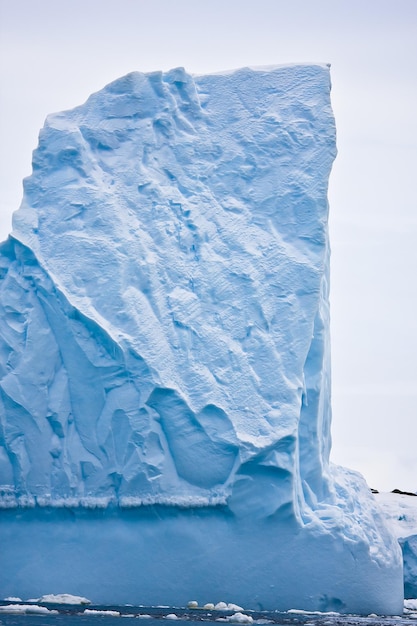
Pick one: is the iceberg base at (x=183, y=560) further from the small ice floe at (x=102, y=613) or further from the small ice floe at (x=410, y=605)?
the small ice floe at (x=410, y=605)

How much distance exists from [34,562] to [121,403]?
2.39 meters

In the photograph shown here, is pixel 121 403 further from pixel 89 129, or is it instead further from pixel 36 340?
pixel 89 129

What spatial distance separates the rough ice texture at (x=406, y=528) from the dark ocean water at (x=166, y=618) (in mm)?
4085

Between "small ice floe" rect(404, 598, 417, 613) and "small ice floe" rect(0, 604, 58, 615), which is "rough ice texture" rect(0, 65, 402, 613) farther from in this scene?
"small ice floe" rect(404, 598, 417, 613)

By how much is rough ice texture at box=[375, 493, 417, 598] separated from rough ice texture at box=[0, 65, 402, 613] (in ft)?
9.15

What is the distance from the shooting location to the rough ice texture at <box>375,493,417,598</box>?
2397 centimetres

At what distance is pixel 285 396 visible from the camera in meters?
20.0

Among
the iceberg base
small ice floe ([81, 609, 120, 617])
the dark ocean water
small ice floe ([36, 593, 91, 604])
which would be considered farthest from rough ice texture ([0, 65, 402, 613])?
small ice floe ([81, 609, 120, 617])

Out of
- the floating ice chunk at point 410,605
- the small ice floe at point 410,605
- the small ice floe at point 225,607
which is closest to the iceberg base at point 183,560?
the small ice floe at point 225,607

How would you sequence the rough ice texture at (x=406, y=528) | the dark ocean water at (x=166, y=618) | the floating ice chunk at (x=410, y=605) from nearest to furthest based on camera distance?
the dark ocean water at (x=166, y=618)
the floating ice chunk at (x=410, y=605)
the rough ice texture at (x=406, y=528)

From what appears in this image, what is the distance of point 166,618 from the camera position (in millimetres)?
18016

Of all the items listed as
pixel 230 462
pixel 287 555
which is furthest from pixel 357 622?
pixel 230 462

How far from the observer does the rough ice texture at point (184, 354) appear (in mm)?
19344

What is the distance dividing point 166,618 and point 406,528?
23.8ft
